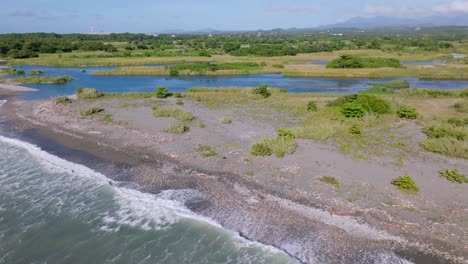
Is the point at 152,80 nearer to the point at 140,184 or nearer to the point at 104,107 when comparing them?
the point at 104,107

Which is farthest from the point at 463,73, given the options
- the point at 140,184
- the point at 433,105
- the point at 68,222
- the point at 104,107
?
the point at 68,222

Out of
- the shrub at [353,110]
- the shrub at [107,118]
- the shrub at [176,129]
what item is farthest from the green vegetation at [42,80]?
the shrub at [353,110]

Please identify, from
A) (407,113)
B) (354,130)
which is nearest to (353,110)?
(407,113)

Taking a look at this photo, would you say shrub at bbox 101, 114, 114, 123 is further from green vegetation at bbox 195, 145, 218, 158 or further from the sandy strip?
the sandy strip

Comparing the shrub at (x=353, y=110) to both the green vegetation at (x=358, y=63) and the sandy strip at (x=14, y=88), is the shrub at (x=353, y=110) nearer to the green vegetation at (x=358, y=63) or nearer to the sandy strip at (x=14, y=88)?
the green vegetation at (x=358, y=63)

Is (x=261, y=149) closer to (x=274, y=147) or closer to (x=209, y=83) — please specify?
(x=274, y=147)

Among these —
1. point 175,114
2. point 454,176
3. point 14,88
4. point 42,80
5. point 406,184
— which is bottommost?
point 454,176
